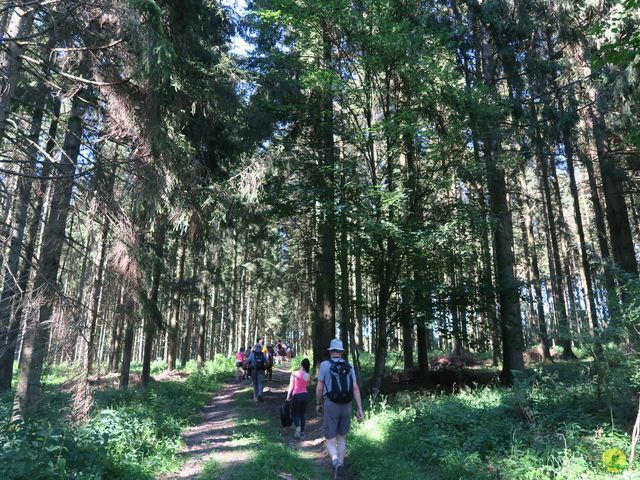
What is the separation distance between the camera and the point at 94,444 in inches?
238

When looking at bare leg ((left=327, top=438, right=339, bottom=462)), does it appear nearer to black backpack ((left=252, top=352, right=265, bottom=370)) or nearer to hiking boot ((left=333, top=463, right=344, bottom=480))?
hiking boot ((left=333, top=463, right=344, bottom=480))

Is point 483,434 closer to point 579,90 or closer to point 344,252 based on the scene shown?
point 344,252

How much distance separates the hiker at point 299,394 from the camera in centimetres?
942

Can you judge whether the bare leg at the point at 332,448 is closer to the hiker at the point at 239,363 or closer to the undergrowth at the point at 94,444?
the undergrowth at the point at 94,444

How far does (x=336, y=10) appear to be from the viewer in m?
11.5

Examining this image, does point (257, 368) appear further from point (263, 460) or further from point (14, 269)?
→ point (14, 269)

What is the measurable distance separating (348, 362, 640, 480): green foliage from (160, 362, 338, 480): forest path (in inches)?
38.3

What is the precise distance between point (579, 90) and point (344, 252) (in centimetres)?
999

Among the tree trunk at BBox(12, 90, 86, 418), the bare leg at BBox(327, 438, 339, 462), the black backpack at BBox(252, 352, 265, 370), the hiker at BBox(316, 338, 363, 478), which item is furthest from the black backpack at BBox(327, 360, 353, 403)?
the black backpack at BBox(252, 352, 265, 370)

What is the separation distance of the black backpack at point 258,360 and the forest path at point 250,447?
1126 mm

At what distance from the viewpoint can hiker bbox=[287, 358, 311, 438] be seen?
9422 mm

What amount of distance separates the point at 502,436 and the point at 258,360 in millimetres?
7843

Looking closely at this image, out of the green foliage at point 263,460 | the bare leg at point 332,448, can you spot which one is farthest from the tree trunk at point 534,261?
the bare leg at point 332,448

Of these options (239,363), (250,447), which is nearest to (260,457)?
(250,447)
